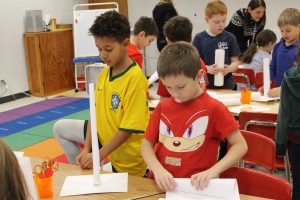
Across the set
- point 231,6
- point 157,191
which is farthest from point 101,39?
point 231,6

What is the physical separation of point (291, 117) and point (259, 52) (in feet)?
8.23

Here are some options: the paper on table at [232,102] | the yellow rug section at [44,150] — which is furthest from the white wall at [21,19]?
the paper on table at [232,102]

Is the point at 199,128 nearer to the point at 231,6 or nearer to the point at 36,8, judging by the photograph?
the point at 231,6

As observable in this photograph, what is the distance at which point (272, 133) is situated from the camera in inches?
106

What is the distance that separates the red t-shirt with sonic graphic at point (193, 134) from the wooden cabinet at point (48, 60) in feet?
18.3

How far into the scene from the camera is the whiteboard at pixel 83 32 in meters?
7.06

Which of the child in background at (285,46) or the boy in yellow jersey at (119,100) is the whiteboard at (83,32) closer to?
the child in background at (285,46)

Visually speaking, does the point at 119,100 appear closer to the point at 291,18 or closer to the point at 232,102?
the point at 232,102

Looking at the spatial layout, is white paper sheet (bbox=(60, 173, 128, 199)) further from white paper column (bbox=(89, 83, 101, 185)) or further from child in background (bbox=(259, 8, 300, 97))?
child in background (bbox=(259, 8, 300, 97))

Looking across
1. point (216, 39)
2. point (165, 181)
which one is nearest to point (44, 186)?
point (165, 181)

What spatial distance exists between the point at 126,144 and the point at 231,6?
550 centimetres

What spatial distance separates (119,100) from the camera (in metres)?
1.99

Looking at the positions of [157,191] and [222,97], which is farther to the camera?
[222,97]

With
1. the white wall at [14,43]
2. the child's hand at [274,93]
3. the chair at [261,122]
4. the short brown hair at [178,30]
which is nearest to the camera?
the chair at [261,122]
